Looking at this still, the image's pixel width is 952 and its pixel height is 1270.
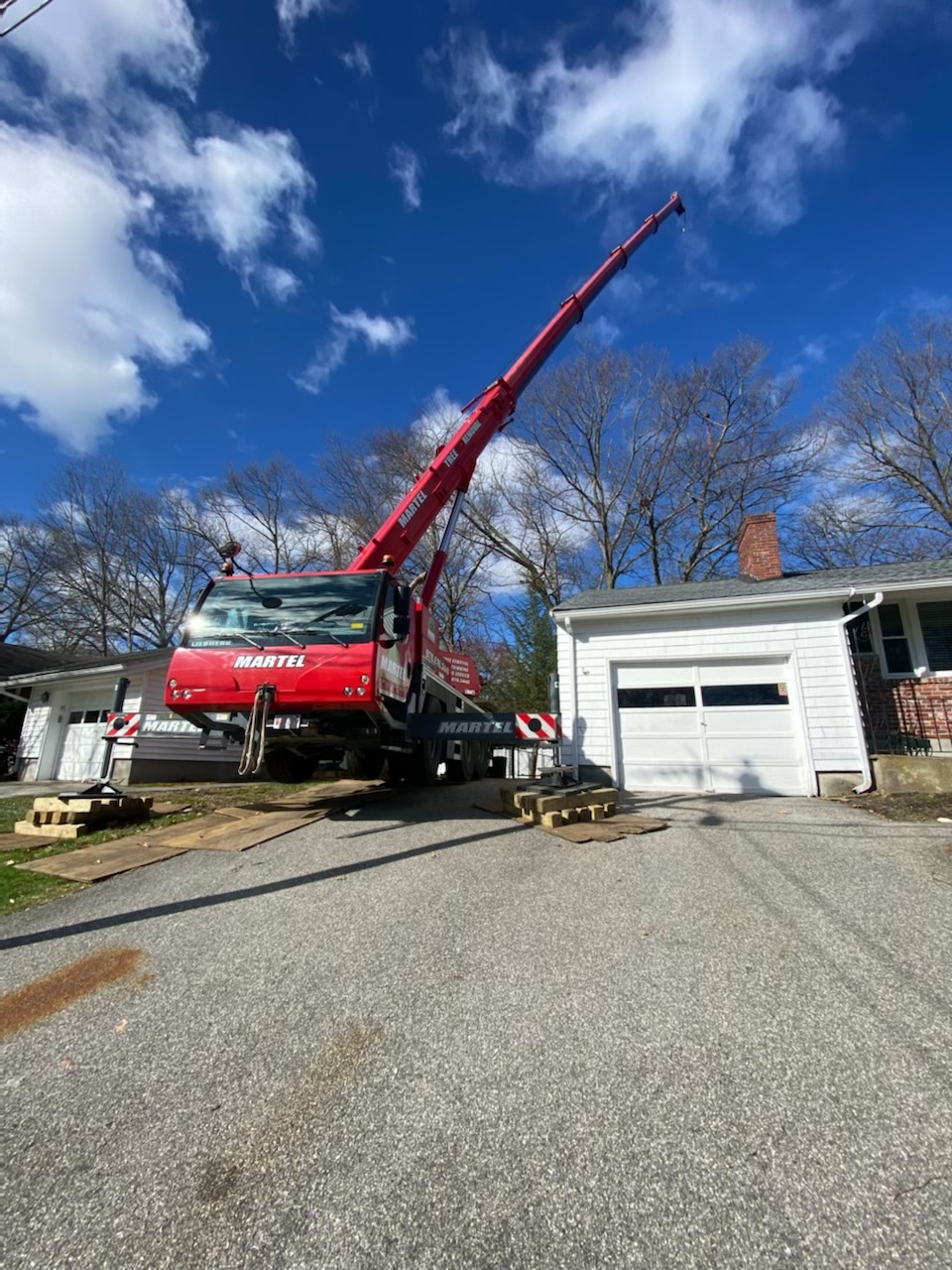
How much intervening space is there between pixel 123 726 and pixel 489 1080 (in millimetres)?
6724

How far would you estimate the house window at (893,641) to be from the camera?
9.46 metres

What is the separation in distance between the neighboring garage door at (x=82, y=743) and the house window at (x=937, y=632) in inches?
745

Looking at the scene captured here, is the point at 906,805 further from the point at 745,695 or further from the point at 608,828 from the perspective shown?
the point at 608,828

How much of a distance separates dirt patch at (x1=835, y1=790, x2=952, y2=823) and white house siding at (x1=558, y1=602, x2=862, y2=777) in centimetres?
76

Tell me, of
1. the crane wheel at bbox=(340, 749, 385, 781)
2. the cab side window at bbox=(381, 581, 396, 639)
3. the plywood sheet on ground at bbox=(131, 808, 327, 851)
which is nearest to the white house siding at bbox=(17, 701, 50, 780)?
the crane wheel at bbox=(340, 749, 385, 781)

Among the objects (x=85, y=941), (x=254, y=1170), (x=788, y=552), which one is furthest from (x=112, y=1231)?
(x=788, y=552)

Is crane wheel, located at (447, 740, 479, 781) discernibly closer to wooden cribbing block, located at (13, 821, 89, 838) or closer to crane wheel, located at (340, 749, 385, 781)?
crane wheel, located at (340, 749, 385, 781)

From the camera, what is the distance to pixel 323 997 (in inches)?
105

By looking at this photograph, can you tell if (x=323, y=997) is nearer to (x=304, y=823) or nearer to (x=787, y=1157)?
(x=787, y=1157)

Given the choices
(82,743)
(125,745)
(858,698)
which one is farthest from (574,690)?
(82,743)

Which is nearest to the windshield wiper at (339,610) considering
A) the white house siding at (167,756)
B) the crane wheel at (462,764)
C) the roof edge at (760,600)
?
the roof edge at (760,600)

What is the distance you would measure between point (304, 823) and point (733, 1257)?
592 centimetres

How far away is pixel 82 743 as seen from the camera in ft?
51.8

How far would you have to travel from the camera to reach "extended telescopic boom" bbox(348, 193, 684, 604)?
823cm
